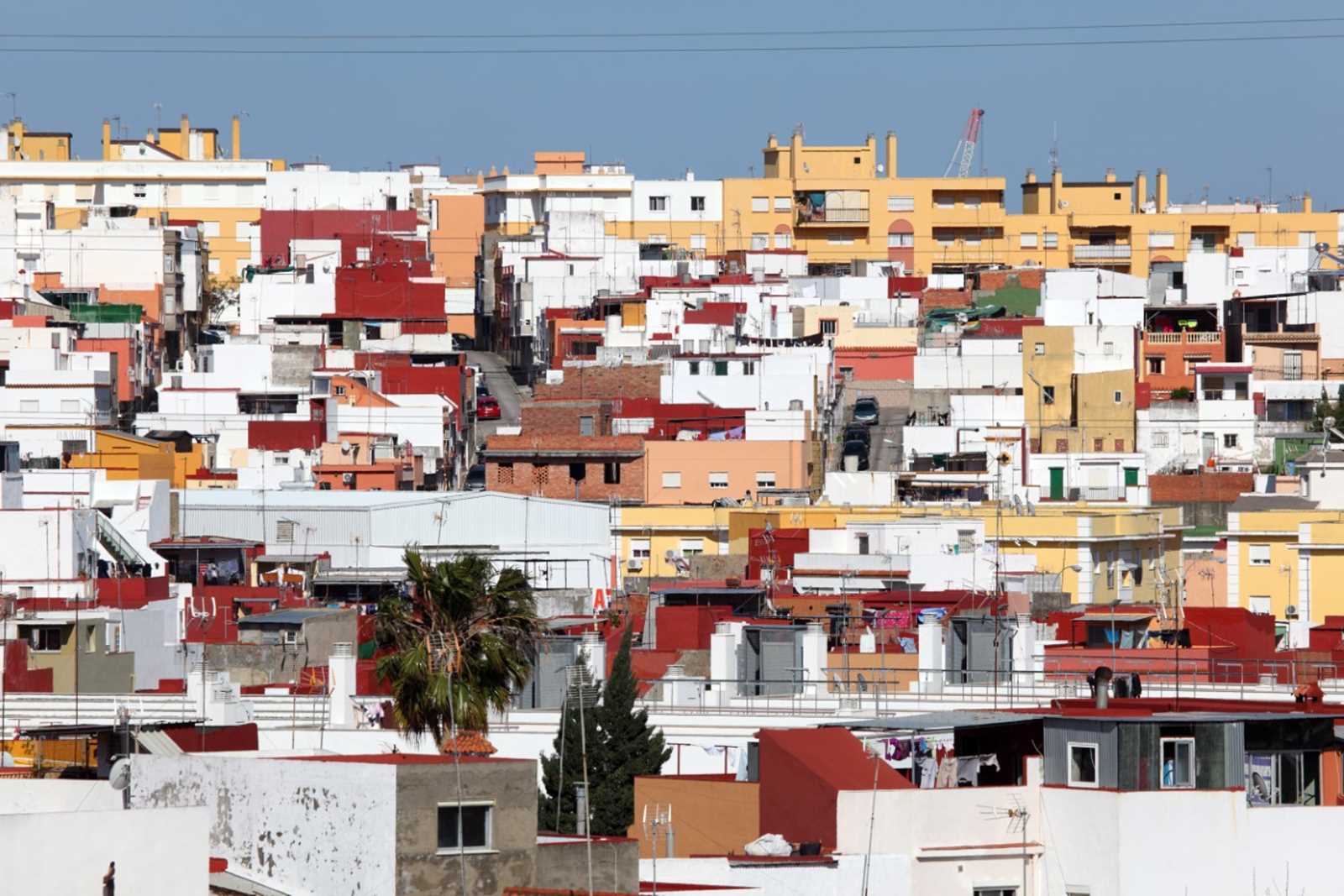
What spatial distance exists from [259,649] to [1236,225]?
58.1 metres

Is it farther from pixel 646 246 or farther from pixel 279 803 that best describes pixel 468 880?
pixel 646 246

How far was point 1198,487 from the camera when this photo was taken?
55.3 m

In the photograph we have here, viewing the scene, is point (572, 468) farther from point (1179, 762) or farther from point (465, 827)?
point (465, 827)

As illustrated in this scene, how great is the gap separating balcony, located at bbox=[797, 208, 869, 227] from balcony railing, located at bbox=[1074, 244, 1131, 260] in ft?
19.3

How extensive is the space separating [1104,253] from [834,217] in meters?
7.37

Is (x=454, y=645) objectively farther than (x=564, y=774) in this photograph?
No

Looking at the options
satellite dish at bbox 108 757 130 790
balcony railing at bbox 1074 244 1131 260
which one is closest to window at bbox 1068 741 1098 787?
satellite dish at bbox 108 757 130 790

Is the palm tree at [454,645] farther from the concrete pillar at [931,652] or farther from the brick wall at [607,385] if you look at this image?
the brick wall at [607,385]

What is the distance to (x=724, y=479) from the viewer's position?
5553cm

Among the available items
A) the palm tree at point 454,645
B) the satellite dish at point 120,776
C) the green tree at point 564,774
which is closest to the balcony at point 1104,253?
the green tree at point 564,774

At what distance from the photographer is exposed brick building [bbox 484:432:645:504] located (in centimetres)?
5556

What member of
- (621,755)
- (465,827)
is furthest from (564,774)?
(465,827)

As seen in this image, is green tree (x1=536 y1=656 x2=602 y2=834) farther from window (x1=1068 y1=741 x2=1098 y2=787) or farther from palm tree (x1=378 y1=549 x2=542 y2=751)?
window (x1=1068 y1=741 x2=1098 y2=787)

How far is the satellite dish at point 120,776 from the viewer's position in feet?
53.2
